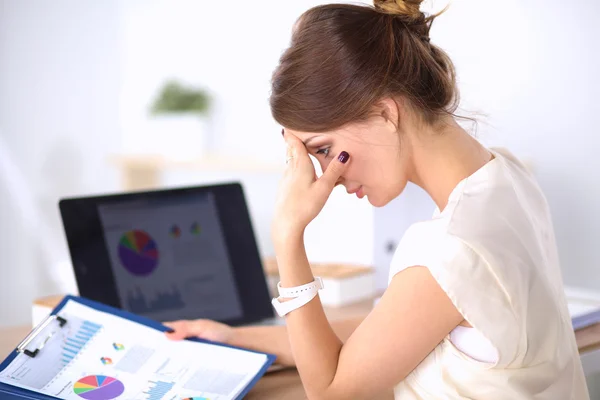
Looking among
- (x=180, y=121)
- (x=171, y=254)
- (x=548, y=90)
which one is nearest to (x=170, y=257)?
(x=171, y=254)

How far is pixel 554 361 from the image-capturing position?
92 cm

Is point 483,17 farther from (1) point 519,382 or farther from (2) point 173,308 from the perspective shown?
(1) point 519,382

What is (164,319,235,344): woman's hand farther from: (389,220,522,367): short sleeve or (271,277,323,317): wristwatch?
(389,220,522,367): short sleeve

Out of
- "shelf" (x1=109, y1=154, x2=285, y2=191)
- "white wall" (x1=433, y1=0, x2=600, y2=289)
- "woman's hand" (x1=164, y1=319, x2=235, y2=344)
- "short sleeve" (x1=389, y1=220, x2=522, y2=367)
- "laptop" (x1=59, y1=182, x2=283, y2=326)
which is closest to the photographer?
"short sleeve" (x1=389, y1=220, x2=522, y2=367)

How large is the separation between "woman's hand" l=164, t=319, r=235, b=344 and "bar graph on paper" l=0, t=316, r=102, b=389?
12 cm

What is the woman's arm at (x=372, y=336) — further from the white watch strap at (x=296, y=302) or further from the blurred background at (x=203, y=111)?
the blurred background at (x=203, y=111)

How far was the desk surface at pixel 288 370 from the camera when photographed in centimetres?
104

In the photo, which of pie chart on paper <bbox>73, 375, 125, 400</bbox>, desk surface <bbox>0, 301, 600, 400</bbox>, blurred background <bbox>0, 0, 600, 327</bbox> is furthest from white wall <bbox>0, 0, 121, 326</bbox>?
pie chart on paper <bbox>73, 375, 125, 400</bbox>

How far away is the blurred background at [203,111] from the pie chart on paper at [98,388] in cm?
173

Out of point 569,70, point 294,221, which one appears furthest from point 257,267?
point 569,70

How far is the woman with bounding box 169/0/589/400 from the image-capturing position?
2.86 ft

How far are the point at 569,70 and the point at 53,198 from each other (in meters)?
2.57

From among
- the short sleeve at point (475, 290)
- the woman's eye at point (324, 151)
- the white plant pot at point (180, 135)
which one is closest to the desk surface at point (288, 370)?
the short sleeve at point (475, 290)

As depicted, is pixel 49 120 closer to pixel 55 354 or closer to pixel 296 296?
pixel 55 354
